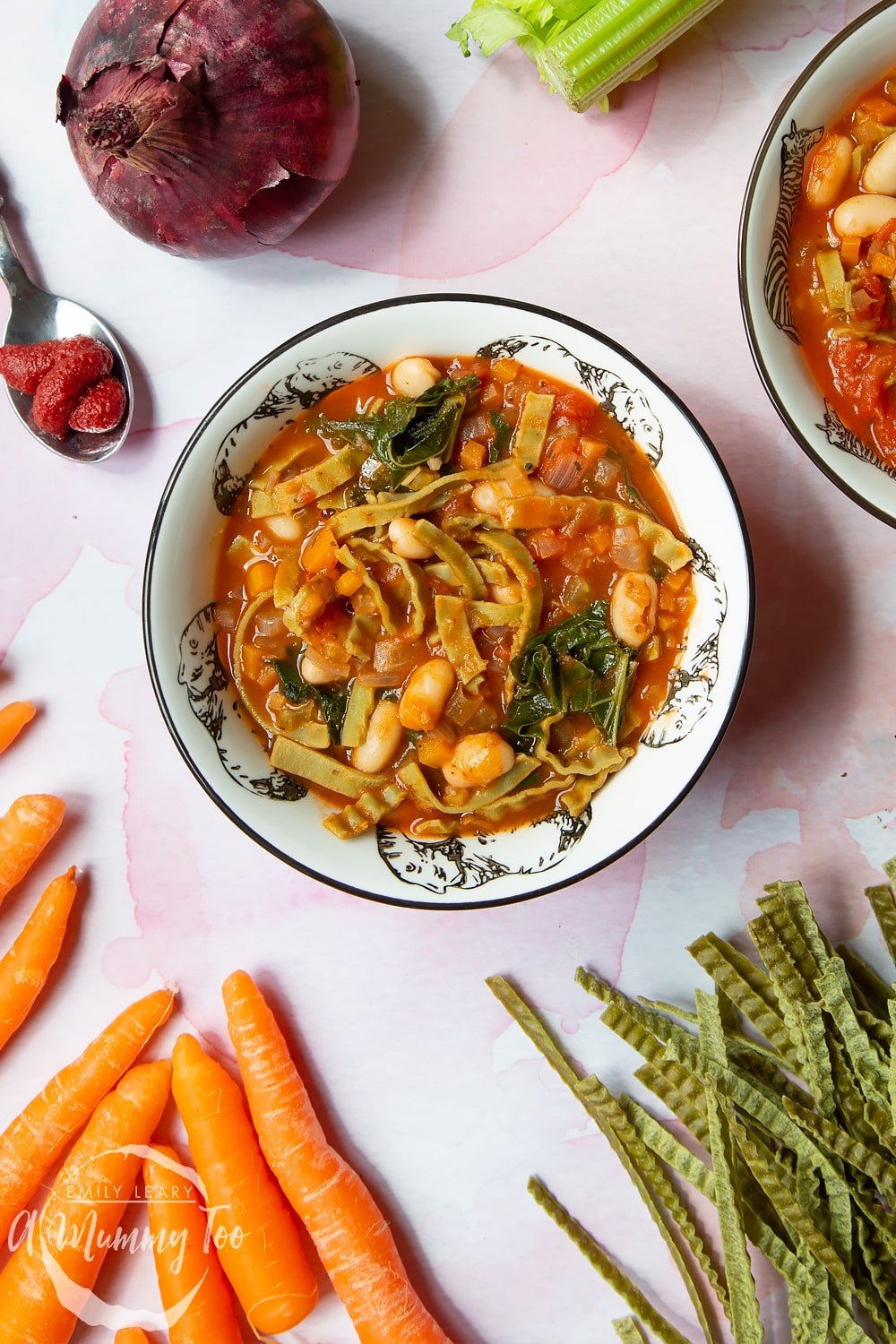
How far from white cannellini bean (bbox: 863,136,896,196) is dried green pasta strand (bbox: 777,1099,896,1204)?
2646 mm

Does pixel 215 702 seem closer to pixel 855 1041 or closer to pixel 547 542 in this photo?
pixel 547 542

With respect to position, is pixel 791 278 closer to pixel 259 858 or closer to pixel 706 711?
pixel 706 711

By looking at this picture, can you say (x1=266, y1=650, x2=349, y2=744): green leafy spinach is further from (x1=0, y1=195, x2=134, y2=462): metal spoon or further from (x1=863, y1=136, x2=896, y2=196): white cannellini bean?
(x1=863, y1=136, x2=896, y2=196): white cannellini bean

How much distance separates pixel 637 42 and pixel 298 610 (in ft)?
6.23

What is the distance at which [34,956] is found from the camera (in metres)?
3.31

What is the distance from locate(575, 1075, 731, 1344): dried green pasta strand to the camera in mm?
3156

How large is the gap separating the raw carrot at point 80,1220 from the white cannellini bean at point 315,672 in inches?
56.2

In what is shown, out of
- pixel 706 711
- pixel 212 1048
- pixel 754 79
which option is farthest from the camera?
pixel 212 1048

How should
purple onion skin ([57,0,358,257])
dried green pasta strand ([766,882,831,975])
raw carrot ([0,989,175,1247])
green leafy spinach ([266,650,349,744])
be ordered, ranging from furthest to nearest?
raw carrot ([0,989,175,1247]) → dried green pasta strand ([766,882,831,975]) → green leafy spinach ([266,650,349,744]) → purple onion skin ([57,0,358,257])

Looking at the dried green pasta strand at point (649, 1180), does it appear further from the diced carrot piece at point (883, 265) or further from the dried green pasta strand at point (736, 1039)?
the diced carrot piece at point (883, 265)

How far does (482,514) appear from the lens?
290 centimetres

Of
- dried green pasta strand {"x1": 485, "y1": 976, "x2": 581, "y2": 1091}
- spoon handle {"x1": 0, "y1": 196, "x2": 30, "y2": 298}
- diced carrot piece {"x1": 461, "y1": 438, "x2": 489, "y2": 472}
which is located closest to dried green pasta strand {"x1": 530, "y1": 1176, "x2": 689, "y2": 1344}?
dried green pasta strand {"x1": 485, "y1": 976, "x2": 581, "y2": 1091}

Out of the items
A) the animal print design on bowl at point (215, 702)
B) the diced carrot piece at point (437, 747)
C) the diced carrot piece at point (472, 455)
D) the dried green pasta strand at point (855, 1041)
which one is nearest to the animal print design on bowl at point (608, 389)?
the diced carrot piece at point (472, 455)

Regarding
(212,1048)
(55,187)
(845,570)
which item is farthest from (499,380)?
(212,1048)
